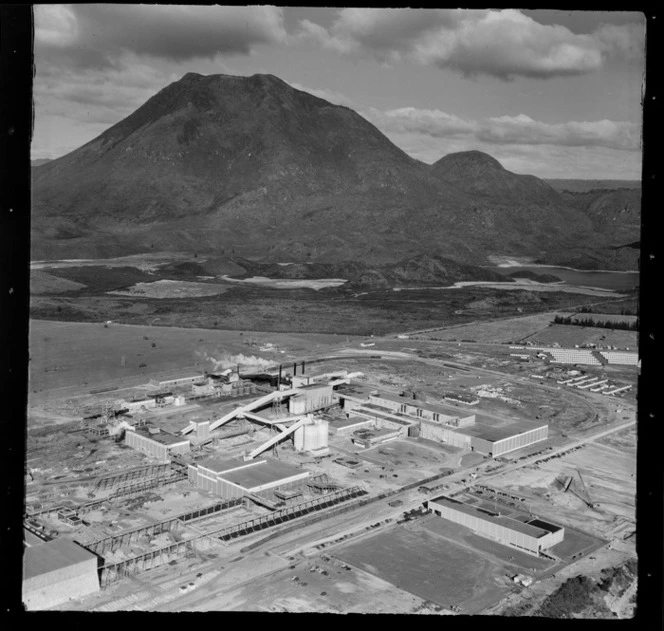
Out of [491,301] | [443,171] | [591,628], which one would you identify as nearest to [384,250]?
[491,301]

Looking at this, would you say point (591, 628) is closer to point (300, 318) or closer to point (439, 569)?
point (439, 569)

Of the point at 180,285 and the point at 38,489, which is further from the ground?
the point at 180,285

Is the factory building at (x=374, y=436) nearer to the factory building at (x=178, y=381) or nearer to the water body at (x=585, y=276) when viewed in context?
the factory building at (x=178, y=381)

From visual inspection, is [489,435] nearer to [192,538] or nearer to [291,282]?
[192,538]

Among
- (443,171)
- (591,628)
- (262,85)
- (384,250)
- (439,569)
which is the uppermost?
(262,85)

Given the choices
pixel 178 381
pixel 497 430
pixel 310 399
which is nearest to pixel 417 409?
pixel 497 430

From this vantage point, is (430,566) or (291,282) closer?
(430,566)
